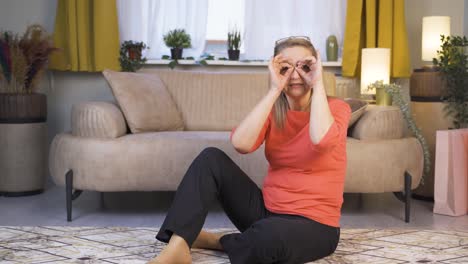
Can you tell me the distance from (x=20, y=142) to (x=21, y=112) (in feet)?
0.62

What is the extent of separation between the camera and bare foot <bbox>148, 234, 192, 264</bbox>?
1.95 m

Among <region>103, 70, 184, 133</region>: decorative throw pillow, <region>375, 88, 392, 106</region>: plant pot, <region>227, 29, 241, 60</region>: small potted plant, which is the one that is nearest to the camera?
<region>103, 70, 184, 133</region>: decorative throw pillow

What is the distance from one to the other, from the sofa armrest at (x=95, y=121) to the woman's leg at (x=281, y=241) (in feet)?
4.37

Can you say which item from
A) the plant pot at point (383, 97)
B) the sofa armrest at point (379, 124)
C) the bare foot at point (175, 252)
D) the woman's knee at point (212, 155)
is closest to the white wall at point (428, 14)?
the plant pot at point (383, 97)

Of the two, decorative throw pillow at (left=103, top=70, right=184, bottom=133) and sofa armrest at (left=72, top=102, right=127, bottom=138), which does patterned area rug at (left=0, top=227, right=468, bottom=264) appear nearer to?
sofa armrest at (left=72, top=102, right=127, bottom=138)

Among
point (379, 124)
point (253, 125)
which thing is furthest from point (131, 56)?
point (253, 125)

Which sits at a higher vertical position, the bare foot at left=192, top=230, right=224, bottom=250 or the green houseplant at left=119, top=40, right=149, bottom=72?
the green houseplant at left=119, top=40, right=149, bottom=72

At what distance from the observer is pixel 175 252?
1.96m

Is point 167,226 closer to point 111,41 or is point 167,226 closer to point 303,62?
point 303,62

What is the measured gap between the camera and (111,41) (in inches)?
168

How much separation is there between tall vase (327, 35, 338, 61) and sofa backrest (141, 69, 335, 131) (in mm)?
553

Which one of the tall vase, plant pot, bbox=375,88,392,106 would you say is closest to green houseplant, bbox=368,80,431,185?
plant pot, bbox=375,88,392,106

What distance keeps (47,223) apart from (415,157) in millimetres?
1939

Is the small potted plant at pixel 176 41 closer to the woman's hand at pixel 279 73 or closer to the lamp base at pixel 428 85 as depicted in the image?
the lamp base at pixel 428 85
